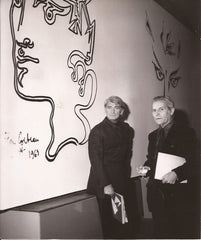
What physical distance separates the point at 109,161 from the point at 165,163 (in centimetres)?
29

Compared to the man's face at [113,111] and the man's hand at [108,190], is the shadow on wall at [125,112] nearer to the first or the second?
the man's face at [113,111]

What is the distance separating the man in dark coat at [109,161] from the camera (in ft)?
5.55

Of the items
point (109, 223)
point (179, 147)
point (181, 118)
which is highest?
point (181, 118)

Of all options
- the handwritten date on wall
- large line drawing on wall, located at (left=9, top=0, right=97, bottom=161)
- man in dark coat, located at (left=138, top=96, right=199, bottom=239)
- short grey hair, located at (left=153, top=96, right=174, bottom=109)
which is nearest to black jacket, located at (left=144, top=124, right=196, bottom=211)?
man in dark coat, located at (left=138, top=96, right=199, bottom=239)

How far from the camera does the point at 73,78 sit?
65.6 inches

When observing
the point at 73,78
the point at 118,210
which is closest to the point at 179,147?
the point at 118,210

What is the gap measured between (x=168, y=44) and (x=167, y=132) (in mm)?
497

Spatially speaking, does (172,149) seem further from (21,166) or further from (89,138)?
(21,166)

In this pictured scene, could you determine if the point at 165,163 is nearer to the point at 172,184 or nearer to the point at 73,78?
the point at 172,184

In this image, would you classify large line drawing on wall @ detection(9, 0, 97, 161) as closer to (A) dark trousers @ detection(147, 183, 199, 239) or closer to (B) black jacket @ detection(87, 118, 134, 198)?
(B) black jacket @ detection(87, 118, 134, 198)

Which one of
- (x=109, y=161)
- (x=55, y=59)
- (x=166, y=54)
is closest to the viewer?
(x=55, y=59)

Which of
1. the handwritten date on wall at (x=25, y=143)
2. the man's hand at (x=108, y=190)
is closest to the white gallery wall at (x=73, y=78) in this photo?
the handwritten date on wall at (x=25, y=143)

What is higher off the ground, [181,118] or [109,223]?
[181,118]

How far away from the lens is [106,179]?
1.69 meters
